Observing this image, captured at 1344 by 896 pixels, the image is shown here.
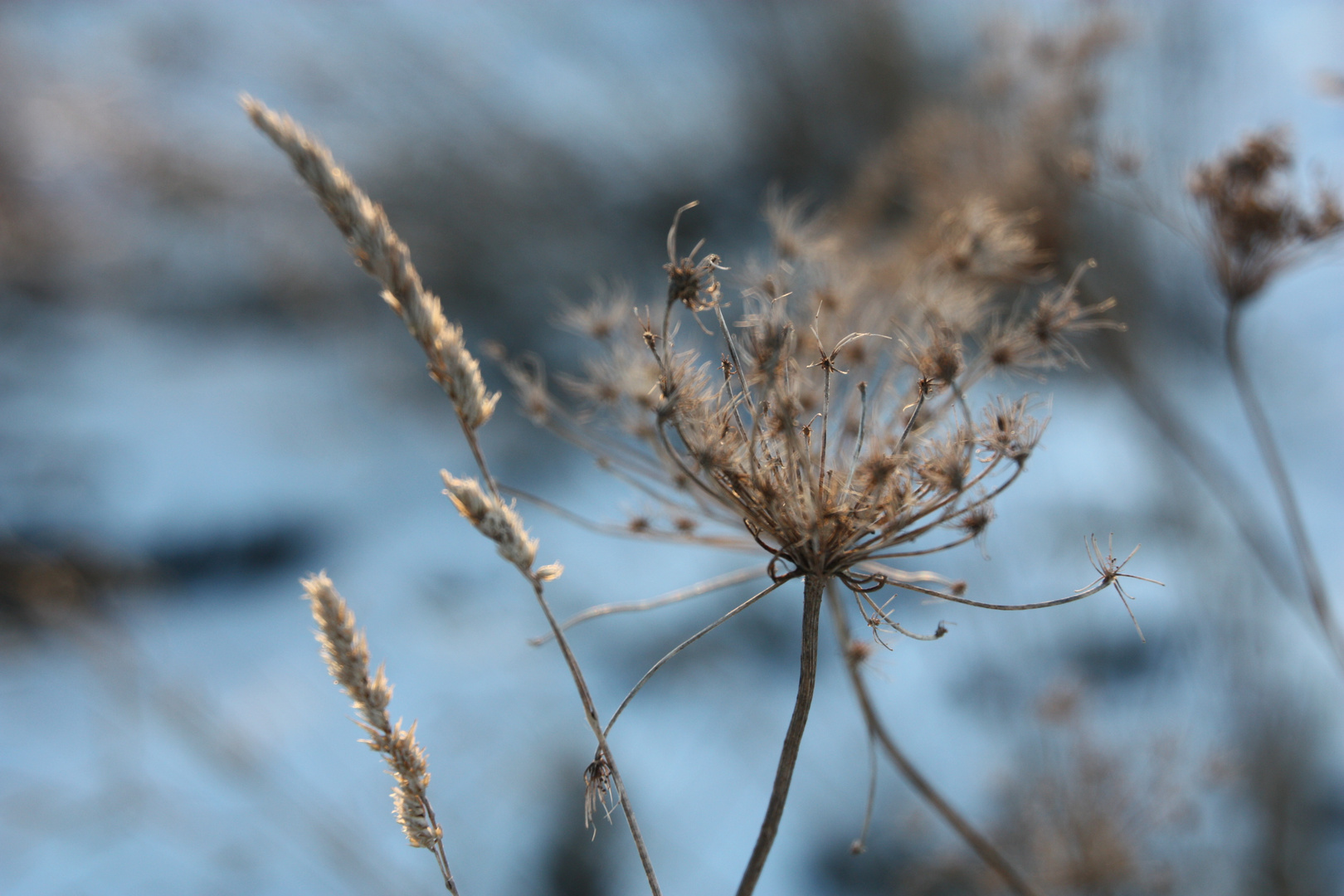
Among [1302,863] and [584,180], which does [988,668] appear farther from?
[584,180]

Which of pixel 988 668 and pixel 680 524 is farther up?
pixel 988 668

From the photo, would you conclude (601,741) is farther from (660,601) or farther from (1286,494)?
(1286,494)

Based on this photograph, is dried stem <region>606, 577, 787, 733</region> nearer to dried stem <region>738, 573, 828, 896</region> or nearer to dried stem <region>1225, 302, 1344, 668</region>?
dried stem <region>738, 573, 828, 896</region>

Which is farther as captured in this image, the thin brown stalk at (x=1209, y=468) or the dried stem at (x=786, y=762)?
the thin brown stalk at (x=1209, y=468)

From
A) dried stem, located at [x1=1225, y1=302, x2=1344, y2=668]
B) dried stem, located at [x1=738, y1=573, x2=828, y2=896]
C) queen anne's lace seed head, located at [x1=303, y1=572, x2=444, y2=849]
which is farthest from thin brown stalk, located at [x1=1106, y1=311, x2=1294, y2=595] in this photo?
queen anne's lace seed head, located at [x1=303, y1=572, x2=444, y2=849]

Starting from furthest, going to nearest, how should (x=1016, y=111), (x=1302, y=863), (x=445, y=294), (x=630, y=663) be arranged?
(x=445, y=294), (x=630, y=663), (x=1302, y=863), (x=1016, y=111)

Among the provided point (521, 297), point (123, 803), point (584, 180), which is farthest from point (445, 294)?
point (123, 803)

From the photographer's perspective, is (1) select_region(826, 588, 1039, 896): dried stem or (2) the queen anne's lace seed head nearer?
(2) the queen anne's lace seed head

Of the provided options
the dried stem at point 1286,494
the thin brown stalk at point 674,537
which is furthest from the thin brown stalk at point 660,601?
the dried stem at point 1286,494

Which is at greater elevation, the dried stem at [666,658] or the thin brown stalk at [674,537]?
the thin brown stalk at [674,537]

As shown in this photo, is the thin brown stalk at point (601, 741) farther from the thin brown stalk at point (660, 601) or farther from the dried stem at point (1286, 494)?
the dried stem at point (1286, 494)

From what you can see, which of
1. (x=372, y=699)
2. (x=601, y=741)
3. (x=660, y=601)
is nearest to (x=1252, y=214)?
(x=660, y=601)
